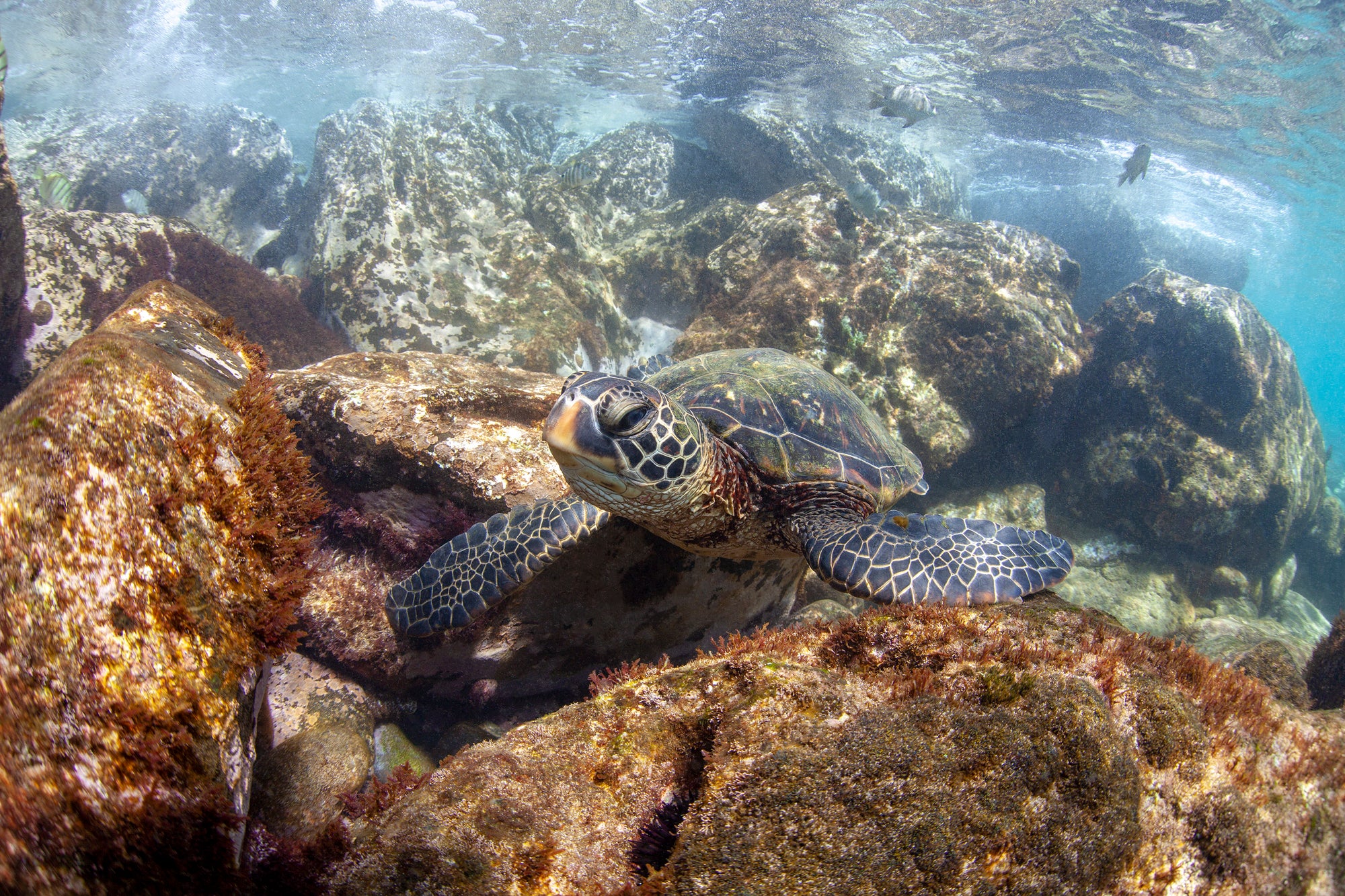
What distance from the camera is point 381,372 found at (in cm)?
379

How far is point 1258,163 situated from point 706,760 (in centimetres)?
3081

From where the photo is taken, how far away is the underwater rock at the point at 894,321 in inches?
258

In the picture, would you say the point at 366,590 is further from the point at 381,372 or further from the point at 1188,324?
the point at 1188,324

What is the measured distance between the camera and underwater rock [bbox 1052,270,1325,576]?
7785 millimetres

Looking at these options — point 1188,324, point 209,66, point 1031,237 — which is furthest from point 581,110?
point 1188,324

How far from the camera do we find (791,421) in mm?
3518

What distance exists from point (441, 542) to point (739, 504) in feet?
7.09

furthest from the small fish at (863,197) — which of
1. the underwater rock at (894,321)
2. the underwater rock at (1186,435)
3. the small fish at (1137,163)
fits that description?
the underwater rock at (1186,435)

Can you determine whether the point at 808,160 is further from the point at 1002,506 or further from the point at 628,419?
the point at 628,419

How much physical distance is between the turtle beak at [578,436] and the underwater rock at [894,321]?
455 centimetres

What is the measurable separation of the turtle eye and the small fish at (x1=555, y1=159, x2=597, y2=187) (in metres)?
8.91

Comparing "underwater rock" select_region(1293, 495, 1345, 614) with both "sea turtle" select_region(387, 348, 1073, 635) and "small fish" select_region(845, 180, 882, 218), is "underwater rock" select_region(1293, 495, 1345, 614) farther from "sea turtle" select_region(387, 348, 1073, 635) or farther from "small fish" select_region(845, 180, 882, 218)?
"sea turtle" select_region(387, 348, 1073, 635)

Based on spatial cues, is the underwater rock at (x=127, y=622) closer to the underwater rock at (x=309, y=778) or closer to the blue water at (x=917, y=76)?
the underwater rock at (x=309, y=778)

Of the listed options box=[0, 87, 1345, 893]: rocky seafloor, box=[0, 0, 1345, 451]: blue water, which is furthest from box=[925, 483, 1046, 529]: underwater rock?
box=[0, 0, 1345, 451]: blue water
